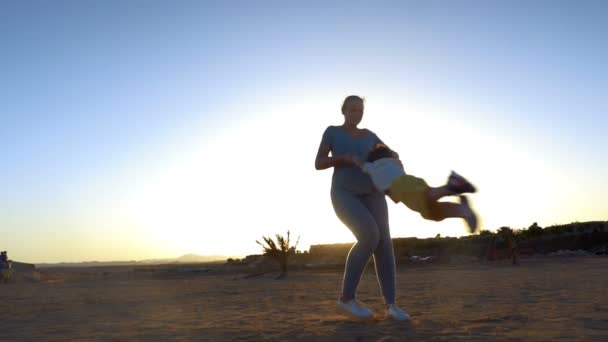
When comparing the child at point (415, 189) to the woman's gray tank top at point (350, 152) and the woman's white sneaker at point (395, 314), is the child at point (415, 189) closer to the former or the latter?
the woman's gray tank top at point (350, 152)

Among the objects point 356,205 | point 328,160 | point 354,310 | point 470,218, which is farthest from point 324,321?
point 470,218

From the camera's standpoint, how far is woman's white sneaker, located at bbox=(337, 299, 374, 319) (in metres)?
4.59

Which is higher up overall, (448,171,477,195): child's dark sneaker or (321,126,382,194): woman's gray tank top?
(321,126,382,194): woman's gray tank top

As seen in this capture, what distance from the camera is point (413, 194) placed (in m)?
4.18

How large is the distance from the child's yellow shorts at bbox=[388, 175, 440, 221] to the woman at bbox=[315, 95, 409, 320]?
1.15ft

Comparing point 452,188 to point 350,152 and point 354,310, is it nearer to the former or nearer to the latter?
point 350,152

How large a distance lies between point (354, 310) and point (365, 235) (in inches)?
22.9

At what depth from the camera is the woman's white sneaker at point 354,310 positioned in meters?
4.59

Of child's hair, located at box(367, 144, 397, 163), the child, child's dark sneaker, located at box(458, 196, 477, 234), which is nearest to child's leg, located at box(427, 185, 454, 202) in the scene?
the child

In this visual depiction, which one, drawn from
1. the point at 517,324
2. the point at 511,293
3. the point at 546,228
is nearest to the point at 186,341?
the point at 517,324

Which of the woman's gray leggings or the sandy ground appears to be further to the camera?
the woman's gray leggings

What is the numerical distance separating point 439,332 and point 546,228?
39757 mm

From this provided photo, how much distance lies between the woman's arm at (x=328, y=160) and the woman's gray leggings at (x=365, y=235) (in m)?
0.23

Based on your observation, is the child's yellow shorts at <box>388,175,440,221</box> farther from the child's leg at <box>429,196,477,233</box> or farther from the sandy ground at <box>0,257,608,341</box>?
the sandy ground at <box>0,257,608,341</box>
